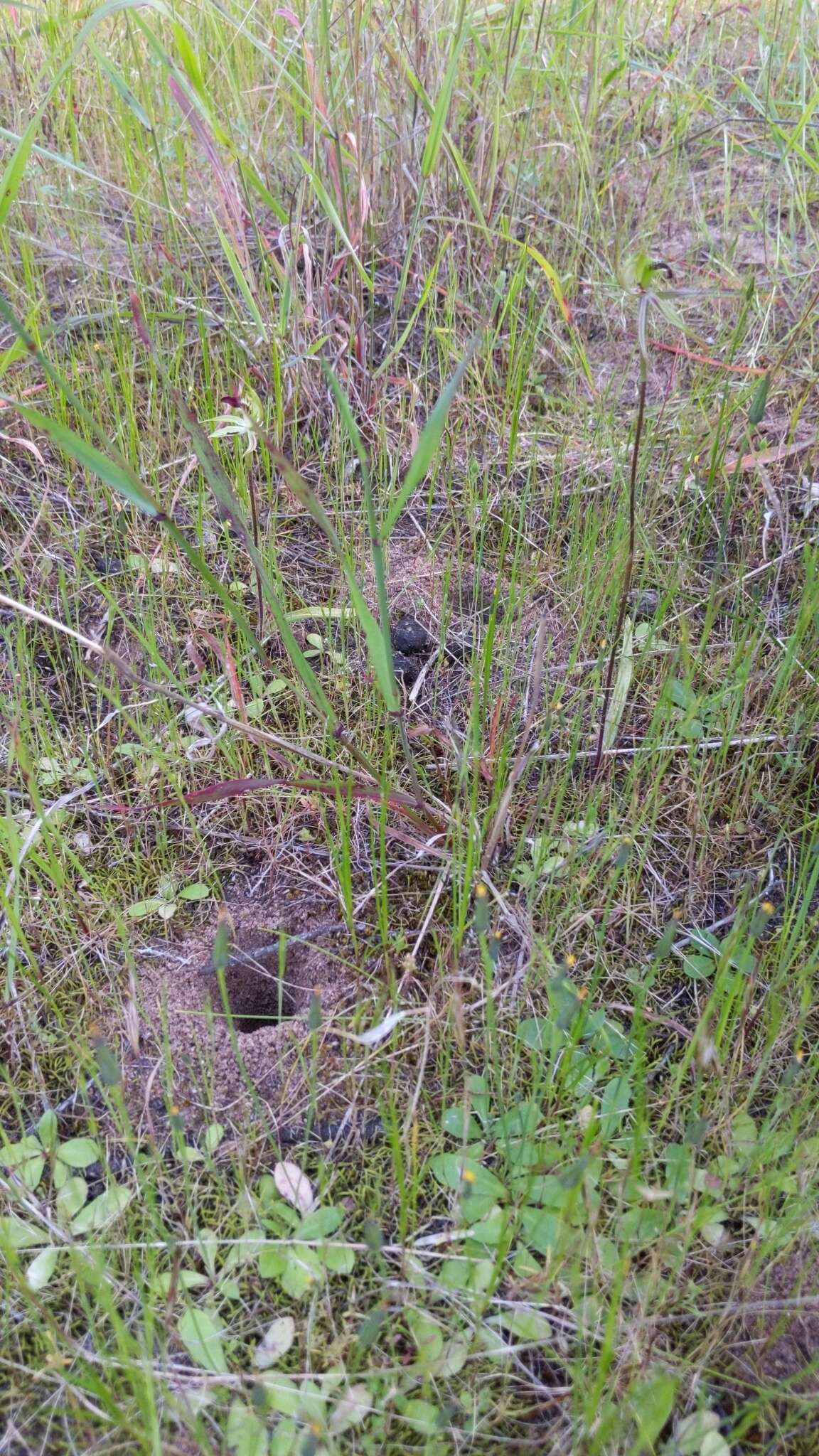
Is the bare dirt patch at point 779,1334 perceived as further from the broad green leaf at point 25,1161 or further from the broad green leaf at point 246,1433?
the broad green leaf at point 25,1161

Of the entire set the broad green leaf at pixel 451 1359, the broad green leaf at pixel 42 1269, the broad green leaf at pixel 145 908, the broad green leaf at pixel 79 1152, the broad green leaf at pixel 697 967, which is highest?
the broad green leaf at pixel 145 908

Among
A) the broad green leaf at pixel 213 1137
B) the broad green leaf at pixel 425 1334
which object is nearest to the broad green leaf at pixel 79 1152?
the broad green leaf at pixel 213 1137

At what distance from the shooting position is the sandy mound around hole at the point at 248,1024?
1061mm

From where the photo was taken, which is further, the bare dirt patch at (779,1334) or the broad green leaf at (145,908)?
the broad green leaf at (145,908)

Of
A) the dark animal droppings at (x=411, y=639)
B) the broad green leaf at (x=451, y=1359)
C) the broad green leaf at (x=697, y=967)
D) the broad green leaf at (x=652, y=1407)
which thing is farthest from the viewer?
the dark animal droppings at (x=411, y=639)

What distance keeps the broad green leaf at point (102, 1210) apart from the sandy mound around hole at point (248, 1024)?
78 millimetres

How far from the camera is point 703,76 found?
262 centimetres

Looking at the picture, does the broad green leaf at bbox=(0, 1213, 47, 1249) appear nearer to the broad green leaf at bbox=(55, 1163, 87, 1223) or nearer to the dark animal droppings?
the broad green leaf at bbox=(55, 1163, 87, 1223)

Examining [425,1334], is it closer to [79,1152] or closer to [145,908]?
[79,1152]

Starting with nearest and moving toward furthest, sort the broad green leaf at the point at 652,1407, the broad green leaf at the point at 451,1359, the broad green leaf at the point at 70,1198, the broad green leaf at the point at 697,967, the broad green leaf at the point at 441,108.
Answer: the broad green leaf at the point at 652,1407
the broad green leaf at the point at 451,1359
the broad green leaf at the point at 70,1198
the broad green leaf at the point at 697,967
the broad green leaf at the point at 441,108

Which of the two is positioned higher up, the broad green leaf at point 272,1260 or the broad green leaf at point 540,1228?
the broad green leaf at point 540,1228

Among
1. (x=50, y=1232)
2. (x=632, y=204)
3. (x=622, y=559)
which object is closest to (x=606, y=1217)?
(x=50, y=1232)

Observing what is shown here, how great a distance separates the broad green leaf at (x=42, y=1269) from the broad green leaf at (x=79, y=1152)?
0.29 ft

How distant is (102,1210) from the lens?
3.19ft
